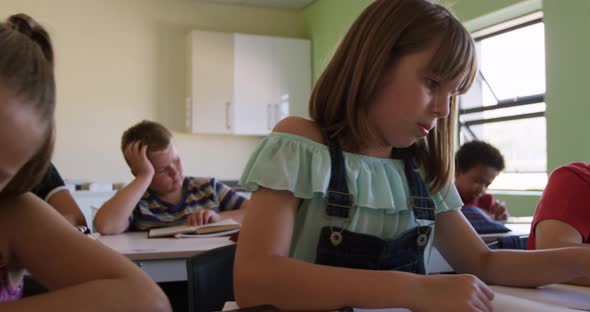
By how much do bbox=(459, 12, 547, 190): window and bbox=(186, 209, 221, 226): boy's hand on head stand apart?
2.00 meters

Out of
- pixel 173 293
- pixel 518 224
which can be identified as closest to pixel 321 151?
pixel 173 293

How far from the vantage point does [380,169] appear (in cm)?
113

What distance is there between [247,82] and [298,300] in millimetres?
4683

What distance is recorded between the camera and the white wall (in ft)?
16.4

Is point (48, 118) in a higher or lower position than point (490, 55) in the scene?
lower

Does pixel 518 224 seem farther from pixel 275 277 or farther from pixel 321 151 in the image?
pixel 275 277

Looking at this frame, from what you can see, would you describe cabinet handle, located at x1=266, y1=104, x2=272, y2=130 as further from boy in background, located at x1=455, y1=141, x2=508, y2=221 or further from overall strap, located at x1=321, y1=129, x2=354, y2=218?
overall strap, located at x1=321, y1=129, x2=354, y2=218

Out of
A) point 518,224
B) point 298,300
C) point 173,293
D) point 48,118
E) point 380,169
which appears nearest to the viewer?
point 48,118

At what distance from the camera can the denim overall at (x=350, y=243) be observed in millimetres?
1029

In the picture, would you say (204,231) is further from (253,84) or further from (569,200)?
(253,84)

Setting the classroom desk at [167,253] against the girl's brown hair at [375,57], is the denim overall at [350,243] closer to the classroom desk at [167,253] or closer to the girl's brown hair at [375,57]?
the girl's brown hair at [375,57]

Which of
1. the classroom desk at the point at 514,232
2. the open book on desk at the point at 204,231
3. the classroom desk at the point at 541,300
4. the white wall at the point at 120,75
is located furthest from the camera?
the white wall at the point at 120,75

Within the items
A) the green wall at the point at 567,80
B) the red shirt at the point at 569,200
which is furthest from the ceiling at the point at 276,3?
the red shirt at the point at 569,200

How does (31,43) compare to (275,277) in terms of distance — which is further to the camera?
(275,277)
